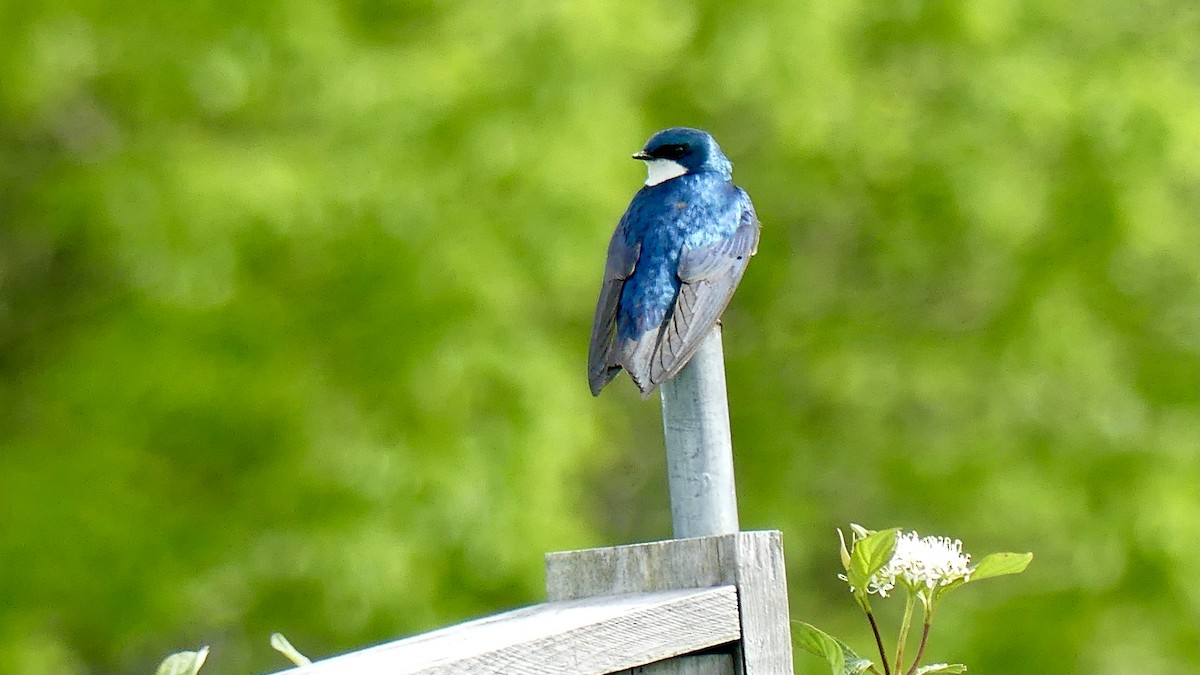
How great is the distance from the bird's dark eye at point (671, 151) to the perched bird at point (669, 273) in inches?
1.4

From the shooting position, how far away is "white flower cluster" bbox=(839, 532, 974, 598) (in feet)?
5.40

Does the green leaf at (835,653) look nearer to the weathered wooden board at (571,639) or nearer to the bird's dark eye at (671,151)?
the weathered wooden board at (571,639)

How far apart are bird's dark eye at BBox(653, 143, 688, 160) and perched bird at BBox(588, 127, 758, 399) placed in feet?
0.12

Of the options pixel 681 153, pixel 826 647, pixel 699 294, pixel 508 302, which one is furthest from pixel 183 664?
pixel 508 302

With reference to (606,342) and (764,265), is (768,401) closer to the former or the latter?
(764,265)

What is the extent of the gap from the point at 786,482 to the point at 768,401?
1.37 feet

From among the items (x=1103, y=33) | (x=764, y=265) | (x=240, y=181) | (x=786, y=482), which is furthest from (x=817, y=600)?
(x=240, y=181)

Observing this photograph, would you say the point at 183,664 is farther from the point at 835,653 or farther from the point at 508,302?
the point at 508,302

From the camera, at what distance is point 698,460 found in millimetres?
1783

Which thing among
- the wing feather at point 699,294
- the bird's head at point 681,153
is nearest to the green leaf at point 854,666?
the wing feather at point 699,294

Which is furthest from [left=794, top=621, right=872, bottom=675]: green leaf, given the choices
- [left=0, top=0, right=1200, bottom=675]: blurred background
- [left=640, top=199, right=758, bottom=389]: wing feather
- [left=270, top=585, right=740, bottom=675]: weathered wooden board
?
[left=0, top=0, right=1200, bottom=675]: blurred background

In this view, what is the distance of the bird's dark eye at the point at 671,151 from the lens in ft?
8.50

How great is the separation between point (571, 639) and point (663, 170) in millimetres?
1272

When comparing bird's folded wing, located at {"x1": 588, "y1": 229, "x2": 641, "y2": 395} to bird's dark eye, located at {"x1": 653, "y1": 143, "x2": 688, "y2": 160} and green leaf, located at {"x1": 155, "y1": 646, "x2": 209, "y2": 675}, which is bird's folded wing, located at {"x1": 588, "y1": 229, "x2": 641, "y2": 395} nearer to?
bird's dark eye, located at {"x1": 653, "y1": 143, "x2": 688, "y2": 160}
